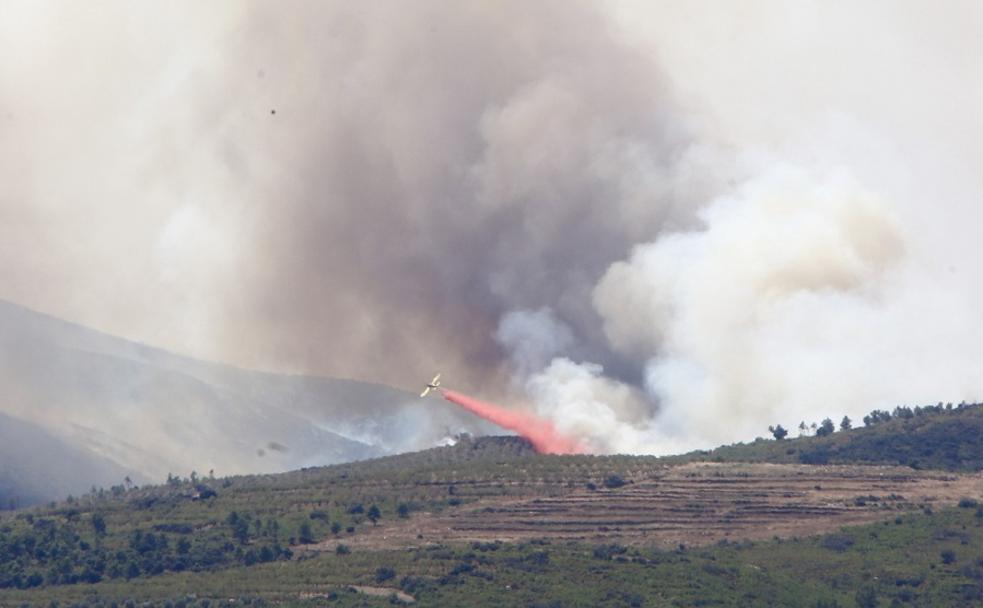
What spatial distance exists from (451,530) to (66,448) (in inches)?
1530

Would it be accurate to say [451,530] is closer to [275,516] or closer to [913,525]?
[275,516]

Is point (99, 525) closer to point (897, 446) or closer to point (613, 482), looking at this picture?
point (613, 482)

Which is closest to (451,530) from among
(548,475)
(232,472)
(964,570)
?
(548,475)

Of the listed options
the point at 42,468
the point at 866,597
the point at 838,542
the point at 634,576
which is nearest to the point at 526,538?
the point at 634,576

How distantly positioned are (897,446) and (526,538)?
22.2m

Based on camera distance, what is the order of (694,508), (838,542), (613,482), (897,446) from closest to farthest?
(838,542) < (694,508) < (613,482) < (897,446)

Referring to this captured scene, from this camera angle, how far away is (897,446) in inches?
4055

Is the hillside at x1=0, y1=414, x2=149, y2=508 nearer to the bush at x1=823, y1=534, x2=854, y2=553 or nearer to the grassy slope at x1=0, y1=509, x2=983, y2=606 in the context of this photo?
the grassy slope at x1=0, y1=509, x2=983, y2=606

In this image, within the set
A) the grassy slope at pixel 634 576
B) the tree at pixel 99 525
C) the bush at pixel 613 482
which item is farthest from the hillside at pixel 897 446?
the tree at pixel 99 525

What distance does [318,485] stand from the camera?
101875 mm

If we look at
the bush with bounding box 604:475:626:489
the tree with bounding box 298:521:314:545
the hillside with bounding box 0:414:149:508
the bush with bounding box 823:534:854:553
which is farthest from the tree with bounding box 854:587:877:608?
the hillside with bounding box 0:414:149:508

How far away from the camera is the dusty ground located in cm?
9169

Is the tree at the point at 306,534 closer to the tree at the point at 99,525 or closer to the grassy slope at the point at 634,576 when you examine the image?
the grassy slope at the point at 634,576

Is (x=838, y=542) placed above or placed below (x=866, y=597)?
above
